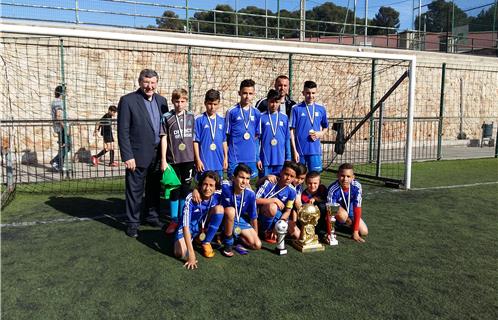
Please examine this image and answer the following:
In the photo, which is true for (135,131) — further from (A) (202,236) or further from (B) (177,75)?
(B) (177,75)

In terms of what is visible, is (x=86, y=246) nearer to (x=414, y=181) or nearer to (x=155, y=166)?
(x=155, y=166)

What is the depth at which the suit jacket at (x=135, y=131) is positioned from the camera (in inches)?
176

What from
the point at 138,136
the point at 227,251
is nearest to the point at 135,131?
the point at 138,136

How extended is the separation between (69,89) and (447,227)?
943 cm

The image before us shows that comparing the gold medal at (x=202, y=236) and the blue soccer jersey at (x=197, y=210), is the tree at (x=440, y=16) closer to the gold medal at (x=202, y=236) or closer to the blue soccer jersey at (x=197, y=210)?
the blue soccer jersey at (x=197, y=210)

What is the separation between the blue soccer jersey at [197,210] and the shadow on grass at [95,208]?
4.45 ft

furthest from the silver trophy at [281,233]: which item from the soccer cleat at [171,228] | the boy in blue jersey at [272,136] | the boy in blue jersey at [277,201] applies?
the soccer cleat at [171,228]

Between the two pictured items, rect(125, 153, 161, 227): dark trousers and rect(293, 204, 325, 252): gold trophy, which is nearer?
rect(293, 204, 325, 252): gold trophy

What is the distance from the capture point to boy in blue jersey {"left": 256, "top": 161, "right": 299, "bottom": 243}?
443 cm

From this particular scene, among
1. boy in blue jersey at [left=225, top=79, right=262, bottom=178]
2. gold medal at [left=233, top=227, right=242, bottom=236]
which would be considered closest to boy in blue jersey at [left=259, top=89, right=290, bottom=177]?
boy in blue jersey at [left=225, top=79, right=262, bottom=178]

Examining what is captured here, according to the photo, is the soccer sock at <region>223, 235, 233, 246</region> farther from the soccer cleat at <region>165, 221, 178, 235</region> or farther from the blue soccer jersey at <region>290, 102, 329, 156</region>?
the blue soccer jersey at <region>290, 102, 329, 156</region>

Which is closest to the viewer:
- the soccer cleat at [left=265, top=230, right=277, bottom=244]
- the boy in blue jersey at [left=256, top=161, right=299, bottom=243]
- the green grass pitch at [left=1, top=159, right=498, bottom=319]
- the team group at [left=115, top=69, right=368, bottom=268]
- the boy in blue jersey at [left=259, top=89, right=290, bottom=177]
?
the green grass pitch at [left=1, top=159, right=498, bottom=319]

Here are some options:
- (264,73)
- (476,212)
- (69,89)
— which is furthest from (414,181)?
(69,89)

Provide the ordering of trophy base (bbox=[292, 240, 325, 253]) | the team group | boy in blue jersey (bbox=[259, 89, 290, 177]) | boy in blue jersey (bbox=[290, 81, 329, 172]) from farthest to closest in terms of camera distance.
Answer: boy in blue jersey (bbox=[290, 81, 329, 172]) → boy in blue jersey (bbox=[259, 89, 290, 177]) → trophy base (bbox=[292, 240, 325, 253]) → the team group
